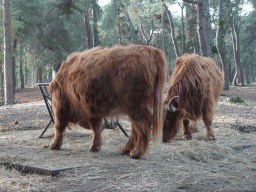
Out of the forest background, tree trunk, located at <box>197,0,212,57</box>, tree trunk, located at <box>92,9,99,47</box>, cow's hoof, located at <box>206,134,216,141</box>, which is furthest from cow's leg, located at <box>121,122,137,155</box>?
tree trunk, located at <box>92,9,99,47</box>

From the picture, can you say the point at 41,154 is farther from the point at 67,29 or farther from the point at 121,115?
the point at 67,29

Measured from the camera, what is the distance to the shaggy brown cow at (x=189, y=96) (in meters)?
5.45

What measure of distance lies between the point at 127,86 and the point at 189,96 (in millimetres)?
2359

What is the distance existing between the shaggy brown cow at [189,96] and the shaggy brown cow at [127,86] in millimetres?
1365

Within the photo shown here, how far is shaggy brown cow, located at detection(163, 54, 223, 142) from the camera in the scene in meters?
5.45

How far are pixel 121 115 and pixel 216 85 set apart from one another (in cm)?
338

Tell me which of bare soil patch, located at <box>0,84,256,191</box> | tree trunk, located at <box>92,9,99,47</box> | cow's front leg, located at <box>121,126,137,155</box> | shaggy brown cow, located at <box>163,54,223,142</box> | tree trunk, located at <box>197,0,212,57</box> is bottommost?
bare soil patch, located at <box>0,84,256,191</box>

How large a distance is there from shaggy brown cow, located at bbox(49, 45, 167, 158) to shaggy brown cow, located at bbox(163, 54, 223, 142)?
53.7 inches

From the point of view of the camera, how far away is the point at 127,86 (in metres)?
3.75

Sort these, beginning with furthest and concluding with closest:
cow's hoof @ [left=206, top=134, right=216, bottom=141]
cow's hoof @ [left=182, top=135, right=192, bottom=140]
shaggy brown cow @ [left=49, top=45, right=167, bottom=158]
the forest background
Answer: the forest background
cow's hoof @ [left=182, top=135, right=192, bottom=140]
cow's hoof @ [left=206, top=134, right=216, bottom=141]
shaggy brown cow @ [left=49, top=45, right=167, bottom=158]

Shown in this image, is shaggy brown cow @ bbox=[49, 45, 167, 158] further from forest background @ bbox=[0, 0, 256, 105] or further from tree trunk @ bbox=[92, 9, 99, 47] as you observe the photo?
tree trunk @ bbox=[92, 9, 99, 47]

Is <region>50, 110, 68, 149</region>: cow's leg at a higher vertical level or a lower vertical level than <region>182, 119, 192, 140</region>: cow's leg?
higher

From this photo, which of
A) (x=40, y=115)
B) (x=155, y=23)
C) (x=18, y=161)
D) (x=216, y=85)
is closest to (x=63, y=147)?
(x=18, y=161)

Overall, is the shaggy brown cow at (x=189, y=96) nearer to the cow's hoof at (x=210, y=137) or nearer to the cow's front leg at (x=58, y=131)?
the cow's hoof at (x=210, y=137)
